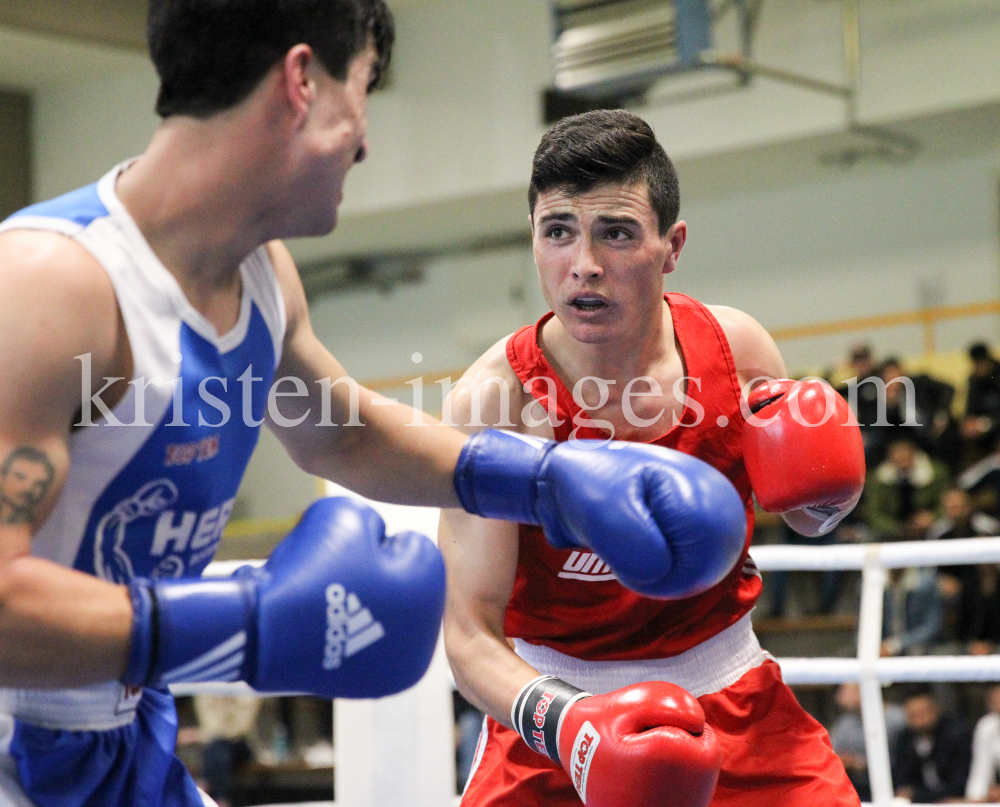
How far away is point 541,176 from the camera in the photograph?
6.66 ft

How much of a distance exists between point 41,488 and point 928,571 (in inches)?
216

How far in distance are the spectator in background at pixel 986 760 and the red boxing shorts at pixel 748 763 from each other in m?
3.56

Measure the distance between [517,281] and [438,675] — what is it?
23.6 ft

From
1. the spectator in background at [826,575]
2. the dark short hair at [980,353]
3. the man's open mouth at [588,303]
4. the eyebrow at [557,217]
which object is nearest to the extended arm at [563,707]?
the man's open mouth at [588,303]

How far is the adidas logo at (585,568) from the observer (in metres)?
1.94

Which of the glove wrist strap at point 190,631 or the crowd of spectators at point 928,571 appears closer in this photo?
the glove wrist strap at point 190,631

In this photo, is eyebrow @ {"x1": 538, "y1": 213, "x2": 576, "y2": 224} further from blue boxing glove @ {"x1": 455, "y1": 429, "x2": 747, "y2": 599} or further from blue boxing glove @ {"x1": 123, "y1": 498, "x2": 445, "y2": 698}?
blue boxing glove @ {"x1": 123, "y1": 498, "x2": 445, "y2": 698}

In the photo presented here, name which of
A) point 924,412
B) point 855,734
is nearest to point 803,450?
point 855,734

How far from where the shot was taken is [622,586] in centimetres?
196

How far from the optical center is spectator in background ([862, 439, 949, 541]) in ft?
21.7

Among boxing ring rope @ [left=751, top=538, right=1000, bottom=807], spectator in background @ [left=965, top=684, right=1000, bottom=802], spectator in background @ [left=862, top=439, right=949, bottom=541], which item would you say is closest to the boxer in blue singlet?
boxing ring rope @ [left=751, top=538, right=1000, bottom=807]

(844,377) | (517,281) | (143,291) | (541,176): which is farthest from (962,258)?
(143,291)

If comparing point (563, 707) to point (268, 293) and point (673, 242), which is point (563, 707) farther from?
point (673, 242)

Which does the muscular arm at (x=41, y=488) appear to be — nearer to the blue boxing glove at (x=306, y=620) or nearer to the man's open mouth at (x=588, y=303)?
the blue boxing glove at (x=306, y=620)
